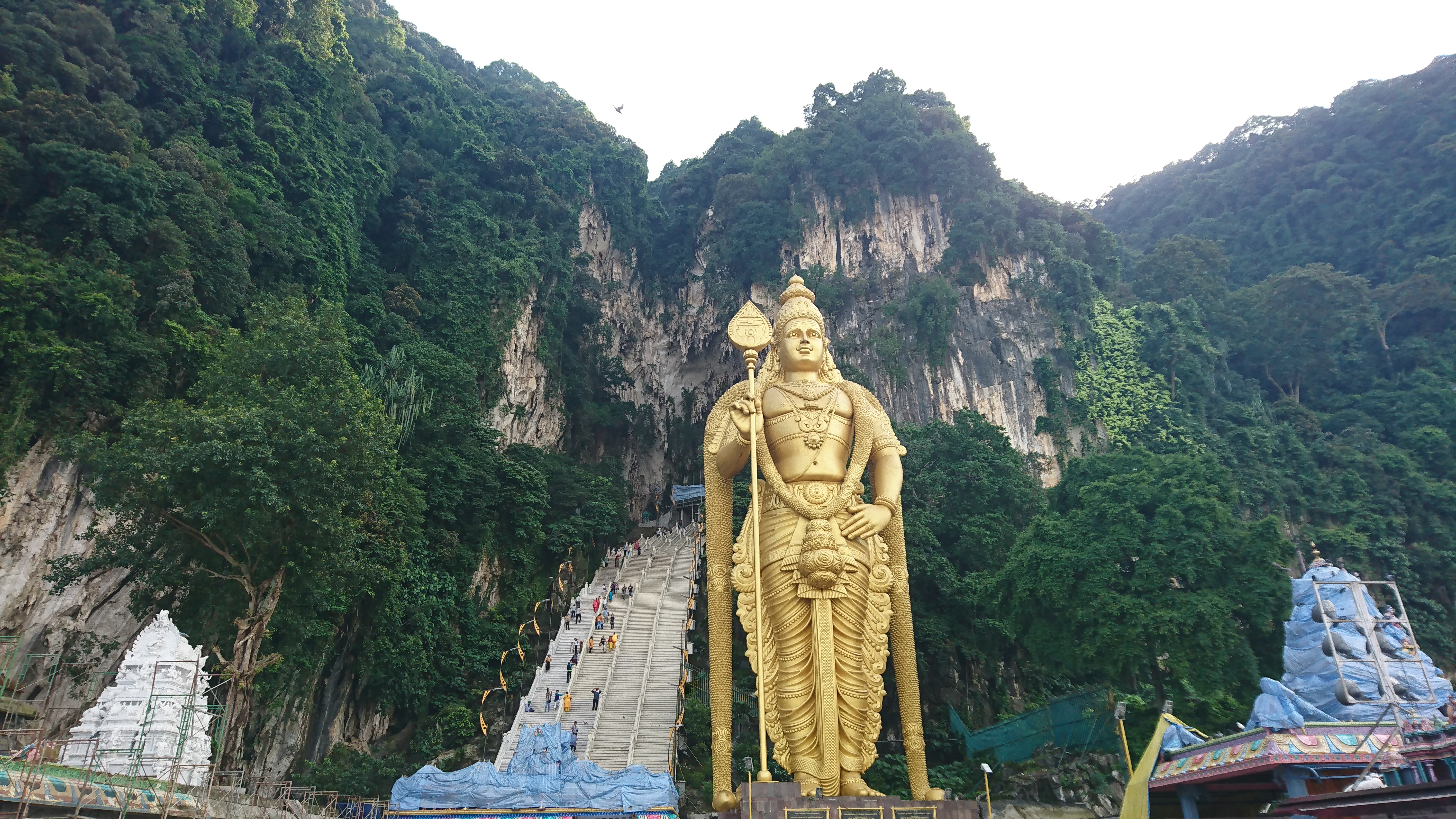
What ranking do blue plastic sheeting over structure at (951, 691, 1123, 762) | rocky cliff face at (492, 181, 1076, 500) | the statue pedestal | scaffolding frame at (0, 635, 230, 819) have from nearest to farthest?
the statue pedestal
scaffolding frame at (0, 635, 230, 819)
blue plastic sheeting over structure at (951, 691, 1123, 762)
rocky cliff face at (492, 181, 1076, 500)

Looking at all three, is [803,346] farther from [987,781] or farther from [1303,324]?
[1303,324]

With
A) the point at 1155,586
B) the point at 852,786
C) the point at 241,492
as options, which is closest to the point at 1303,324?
the point at 1155,586

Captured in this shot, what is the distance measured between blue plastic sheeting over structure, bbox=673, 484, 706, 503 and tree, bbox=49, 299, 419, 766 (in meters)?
15.2

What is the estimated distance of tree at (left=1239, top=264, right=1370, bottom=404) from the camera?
24.7 metres

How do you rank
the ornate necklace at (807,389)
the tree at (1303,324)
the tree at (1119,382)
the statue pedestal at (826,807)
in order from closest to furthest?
the statue pedestal at (826,807) → the ornate necklace at (807,389) → the tree at (1119,382) → the tree at (1303,324)

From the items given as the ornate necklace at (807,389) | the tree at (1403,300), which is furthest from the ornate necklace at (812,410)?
the tree at (1403,300)

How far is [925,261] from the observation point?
90.9ft

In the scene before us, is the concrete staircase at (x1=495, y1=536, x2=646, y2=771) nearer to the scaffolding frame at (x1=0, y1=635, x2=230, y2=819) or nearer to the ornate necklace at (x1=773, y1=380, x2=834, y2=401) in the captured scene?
the scaffolding frame at (x1=0, y1=635, x2=230, y2=819)

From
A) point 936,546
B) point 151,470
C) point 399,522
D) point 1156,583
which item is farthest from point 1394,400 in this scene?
point 151,470

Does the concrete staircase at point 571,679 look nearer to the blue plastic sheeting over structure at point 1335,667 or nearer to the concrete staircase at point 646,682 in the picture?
the concrete staircase at point 646,682

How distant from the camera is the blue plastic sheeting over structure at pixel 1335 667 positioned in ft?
17.3

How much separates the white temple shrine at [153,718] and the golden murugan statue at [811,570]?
4.57 metres

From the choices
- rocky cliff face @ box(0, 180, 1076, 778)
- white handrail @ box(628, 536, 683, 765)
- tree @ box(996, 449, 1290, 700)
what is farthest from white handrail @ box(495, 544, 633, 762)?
tree @ box(996, 449, 1290, 700)

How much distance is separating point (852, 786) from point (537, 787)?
3216 millimetres
